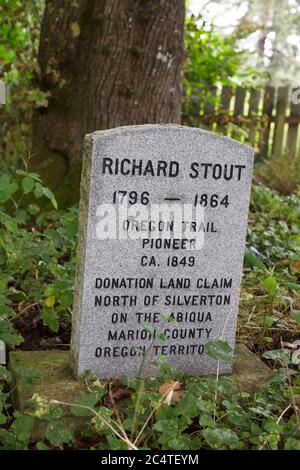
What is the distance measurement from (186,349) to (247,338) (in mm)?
598

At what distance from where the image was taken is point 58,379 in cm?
280

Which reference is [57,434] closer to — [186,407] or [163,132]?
[186,407]

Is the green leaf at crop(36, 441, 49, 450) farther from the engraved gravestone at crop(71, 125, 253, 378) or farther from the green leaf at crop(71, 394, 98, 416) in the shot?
the engraved gravestone at crop(71, 125, 253, 378)

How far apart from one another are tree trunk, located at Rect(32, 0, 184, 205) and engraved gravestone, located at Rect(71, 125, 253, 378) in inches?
93.8

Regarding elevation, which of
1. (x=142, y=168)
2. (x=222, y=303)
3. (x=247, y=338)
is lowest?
(x=247, y=338)

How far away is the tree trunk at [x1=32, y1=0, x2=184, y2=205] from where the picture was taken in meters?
5.14

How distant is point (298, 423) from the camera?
8.25 ft

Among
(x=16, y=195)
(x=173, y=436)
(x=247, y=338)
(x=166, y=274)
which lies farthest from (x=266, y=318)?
(x=16, y=195)

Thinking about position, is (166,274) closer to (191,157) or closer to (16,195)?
(191,157)

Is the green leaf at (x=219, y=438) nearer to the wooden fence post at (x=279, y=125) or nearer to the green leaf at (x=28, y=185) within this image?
the green leaf at (x=28, y=185)

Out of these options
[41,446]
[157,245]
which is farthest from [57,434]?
[157,245]

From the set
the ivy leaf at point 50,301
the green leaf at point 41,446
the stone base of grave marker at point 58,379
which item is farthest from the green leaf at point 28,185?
the green leaf at point 41,446

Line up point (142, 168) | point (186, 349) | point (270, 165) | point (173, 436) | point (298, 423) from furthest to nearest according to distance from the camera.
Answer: point (270, 165)
point (186, 349)
point (142, 168)
point (298, 423)
point (173, 436)

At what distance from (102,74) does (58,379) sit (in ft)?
9.68
